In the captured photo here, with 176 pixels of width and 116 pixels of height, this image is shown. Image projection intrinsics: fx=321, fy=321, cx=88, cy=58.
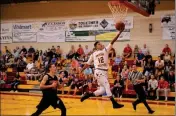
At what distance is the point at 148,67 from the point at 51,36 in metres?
9.06

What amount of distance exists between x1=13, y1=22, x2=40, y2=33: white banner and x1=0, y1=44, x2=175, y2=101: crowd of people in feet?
4.86

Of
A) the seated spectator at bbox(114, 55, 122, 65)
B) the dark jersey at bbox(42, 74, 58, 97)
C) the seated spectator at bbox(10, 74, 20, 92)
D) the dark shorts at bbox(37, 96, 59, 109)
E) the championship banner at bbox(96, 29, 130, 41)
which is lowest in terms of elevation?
the seated spectator at bbox(10, 74, 20, 92)

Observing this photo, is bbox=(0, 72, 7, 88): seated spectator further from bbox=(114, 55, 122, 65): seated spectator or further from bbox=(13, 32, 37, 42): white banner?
bbox=(114, 55, 122, 65): seated spectator

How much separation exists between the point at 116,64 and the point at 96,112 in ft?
26.4

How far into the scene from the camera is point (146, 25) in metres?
21.6

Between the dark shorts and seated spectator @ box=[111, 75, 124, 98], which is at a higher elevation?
the dark shorts

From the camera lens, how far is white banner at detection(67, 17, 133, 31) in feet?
72.1

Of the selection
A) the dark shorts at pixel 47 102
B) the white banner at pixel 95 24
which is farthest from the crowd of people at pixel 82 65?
the dark shorts at pixel 47 102

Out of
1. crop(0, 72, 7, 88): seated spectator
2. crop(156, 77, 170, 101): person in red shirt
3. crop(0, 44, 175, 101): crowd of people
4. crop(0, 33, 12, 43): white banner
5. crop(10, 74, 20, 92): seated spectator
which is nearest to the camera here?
crop(156, 77, 170, 101): person in red shirt

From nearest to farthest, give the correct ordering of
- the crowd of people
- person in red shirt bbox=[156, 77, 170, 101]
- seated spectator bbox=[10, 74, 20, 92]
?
person in red shirt bbox=[156, 77, 170, 101], the crowd of people, seated spectator bbox=[10, 74, 20, 92]

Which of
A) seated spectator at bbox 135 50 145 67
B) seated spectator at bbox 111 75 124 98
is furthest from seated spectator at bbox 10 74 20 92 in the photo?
seated spectator at bbox 135 50 145 67

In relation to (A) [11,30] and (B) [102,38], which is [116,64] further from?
(A) [11,30]

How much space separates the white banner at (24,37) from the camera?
25391 mm

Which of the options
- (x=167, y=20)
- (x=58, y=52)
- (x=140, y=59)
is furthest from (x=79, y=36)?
(x=167, y=20)
